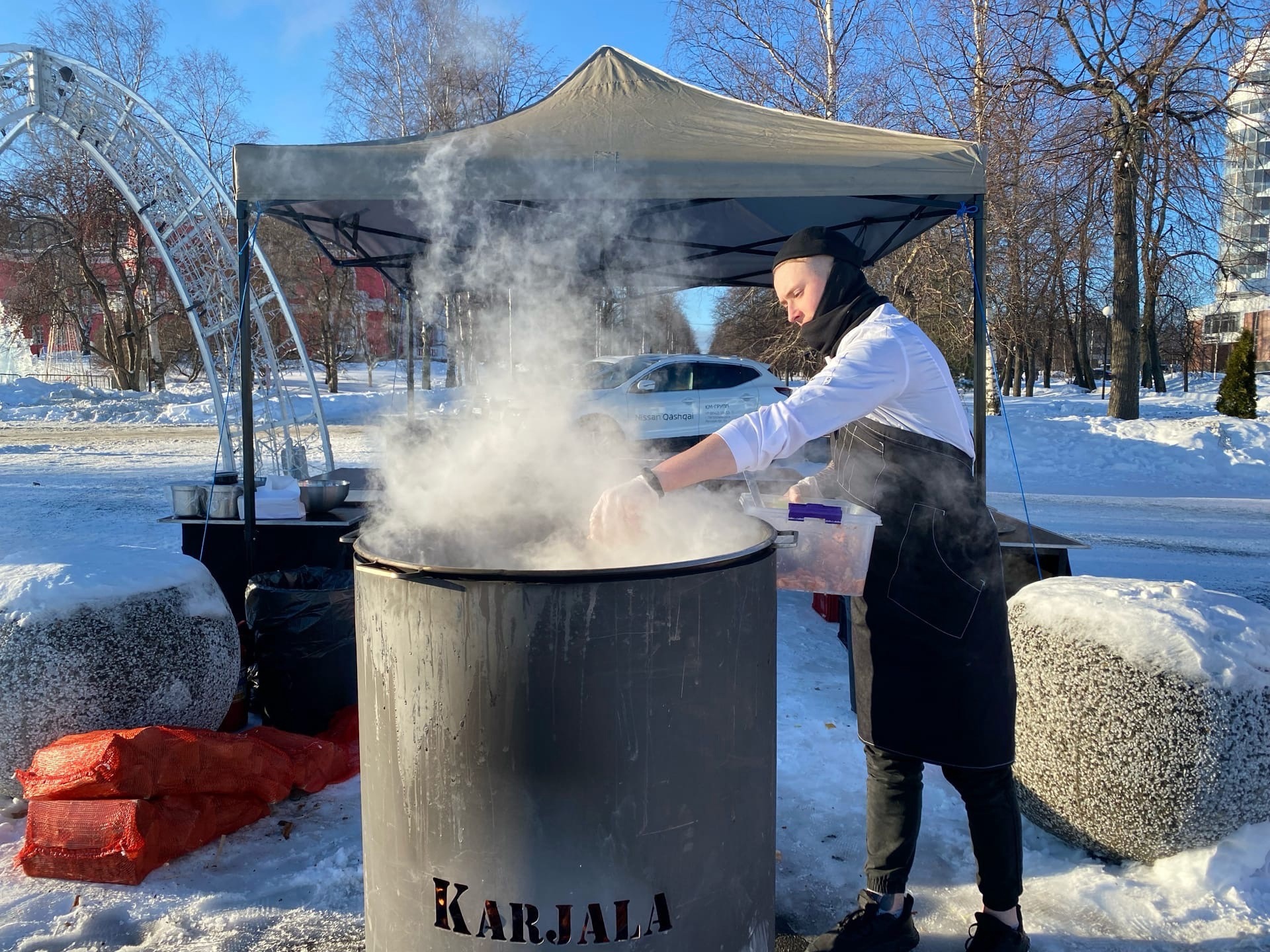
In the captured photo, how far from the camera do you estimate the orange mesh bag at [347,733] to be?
332 cm

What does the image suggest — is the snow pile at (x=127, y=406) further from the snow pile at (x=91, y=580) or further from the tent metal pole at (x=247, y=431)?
the snow pile at (x=91, y=580)

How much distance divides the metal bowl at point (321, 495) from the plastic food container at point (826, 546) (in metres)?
3.44

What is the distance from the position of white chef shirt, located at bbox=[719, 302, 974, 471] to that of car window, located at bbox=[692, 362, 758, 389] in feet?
28.5

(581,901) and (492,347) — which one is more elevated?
(492,347)

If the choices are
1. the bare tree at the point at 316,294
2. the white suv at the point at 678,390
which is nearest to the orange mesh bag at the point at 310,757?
the white suv at the point at 678,390

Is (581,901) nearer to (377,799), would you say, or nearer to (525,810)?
(525,810)

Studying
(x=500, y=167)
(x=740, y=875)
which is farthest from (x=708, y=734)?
(x=500, y=167)

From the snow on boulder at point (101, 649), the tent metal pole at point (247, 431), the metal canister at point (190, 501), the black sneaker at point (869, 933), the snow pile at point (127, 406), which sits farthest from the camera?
the snow pile at point (127, 406)

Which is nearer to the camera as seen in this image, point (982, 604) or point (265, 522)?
point (982, 604)

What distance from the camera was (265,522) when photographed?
454cm

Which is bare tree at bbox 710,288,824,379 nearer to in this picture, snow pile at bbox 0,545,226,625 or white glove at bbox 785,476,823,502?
snow pile at bbox 0,545,226,625

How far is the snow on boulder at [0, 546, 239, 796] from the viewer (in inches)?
113

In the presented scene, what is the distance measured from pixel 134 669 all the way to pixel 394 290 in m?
4.88

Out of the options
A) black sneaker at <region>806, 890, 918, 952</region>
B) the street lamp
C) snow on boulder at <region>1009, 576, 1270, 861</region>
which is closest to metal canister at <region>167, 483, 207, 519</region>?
black sneaker at <region>806, 890, 918, 952</region>
